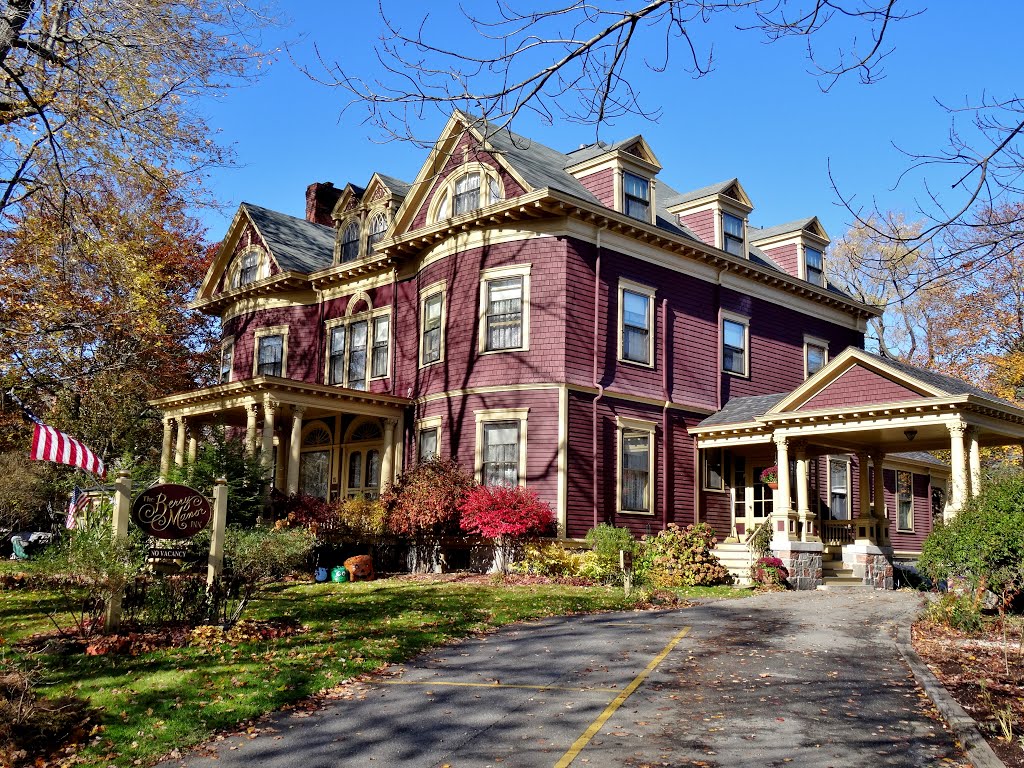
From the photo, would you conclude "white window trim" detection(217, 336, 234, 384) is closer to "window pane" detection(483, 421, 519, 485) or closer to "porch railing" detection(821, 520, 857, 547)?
"window pane" detection(483, 421, 519, 485)

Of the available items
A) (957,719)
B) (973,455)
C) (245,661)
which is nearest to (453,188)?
(973,455)

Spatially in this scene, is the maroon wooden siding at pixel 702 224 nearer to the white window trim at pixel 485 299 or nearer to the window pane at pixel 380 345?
the white window trim at pixel 485 299

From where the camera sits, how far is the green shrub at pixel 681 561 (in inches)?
755

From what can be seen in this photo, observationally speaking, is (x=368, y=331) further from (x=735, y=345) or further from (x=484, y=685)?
(x=484, y=685)

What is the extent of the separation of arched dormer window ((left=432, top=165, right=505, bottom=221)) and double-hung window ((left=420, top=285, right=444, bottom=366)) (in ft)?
6.83

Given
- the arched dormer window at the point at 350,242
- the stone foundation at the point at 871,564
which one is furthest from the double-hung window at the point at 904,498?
the arched dormer window at the point at 350,242

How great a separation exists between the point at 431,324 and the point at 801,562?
10.8 meters

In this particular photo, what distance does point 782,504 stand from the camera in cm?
2047

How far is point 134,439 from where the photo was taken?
1319 inches

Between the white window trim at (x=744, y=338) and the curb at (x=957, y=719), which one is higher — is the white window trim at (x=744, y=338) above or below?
above

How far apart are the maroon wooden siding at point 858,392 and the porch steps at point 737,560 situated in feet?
11.5

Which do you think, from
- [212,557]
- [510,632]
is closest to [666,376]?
[510,632]

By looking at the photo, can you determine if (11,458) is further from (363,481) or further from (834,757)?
(834,757)

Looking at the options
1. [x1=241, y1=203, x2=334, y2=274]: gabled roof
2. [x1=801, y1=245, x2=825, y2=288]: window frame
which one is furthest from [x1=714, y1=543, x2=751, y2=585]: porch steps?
[x1=241, y1=203, x2=334, y2=274]: gabled roof
